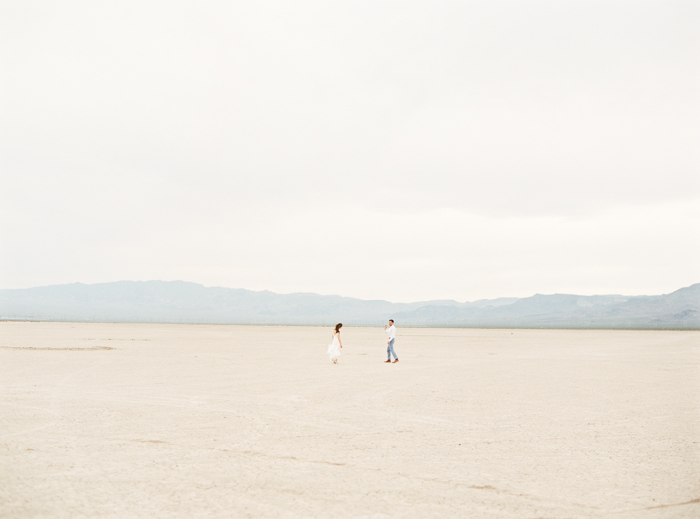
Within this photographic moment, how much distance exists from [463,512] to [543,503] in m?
1.15

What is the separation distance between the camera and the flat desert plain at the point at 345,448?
688 centimetres

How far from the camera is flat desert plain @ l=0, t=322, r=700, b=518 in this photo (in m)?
6.88

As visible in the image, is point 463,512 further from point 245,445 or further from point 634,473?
point 245,445

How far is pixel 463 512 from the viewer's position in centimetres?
659

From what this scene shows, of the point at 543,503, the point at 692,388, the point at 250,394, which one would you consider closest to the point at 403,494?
the point at 543,503

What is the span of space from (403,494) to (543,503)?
1.78m

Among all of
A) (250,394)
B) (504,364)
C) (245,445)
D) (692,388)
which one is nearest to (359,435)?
(245,445)

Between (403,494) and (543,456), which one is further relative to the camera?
(543,456)

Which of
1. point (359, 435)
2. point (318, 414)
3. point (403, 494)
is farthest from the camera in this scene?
point (318, 414)

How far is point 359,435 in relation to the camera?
34.6 feet

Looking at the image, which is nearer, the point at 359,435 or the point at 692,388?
the point at 359,435

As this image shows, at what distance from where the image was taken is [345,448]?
9.52 metres

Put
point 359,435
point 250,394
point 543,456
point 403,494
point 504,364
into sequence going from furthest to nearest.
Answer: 1. point 504,364
2. point 250,394
3. point 359,435
4. point 543,456
5. point 403,494

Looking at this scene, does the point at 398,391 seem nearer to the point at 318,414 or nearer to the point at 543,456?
the point at 318,414
